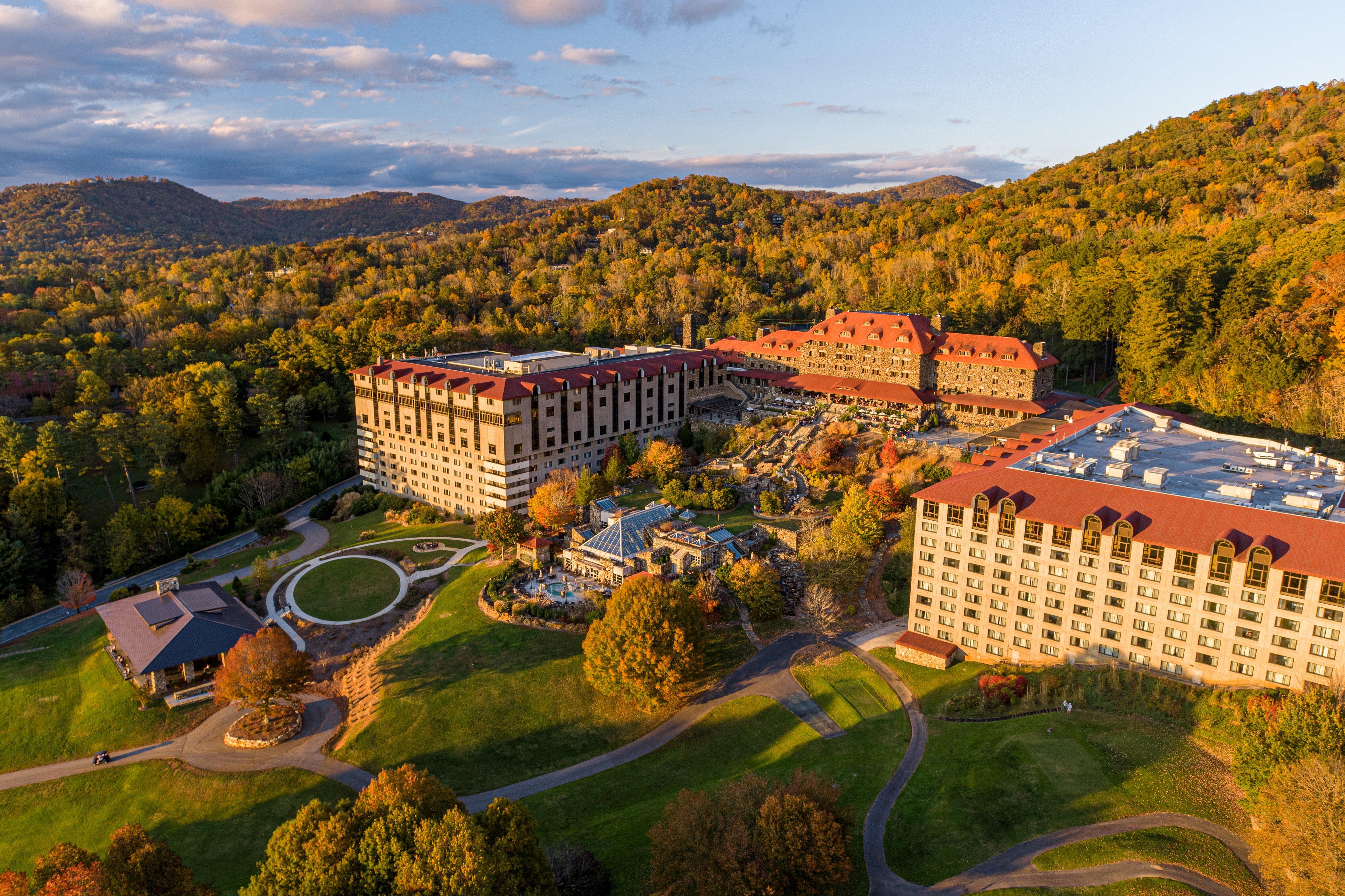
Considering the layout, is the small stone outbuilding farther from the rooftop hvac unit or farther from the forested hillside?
the forested hillside

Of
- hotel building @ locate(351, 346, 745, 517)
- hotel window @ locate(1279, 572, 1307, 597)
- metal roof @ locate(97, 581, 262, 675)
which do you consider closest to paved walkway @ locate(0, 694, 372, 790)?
metal roof @ locate(97, 581, 262, 675)

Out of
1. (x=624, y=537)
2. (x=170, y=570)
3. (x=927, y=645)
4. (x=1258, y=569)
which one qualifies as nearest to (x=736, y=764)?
(x=927, y=645)

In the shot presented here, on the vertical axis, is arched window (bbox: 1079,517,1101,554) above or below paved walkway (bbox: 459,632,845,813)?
above

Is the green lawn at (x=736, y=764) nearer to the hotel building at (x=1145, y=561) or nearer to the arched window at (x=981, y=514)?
the hotel building at (x=1145, y=561)

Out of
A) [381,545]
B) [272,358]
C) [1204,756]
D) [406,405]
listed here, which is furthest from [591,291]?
[1204,756]

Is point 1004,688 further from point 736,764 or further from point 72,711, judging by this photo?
point 72,711
